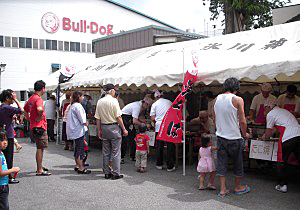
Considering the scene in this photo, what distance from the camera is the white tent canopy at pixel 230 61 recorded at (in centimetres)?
578

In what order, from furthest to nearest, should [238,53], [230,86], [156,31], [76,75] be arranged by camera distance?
[156,31] < [76,75] < [238,53] < [230,86]

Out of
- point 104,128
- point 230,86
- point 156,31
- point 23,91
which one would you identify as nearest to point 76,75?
point 156,31

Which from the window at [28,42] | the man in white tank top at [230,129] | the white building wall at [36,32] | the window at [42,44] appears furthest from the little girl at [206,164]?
the window at [42,44]

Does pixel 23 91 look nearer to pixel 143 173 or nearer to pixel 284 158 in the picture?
pixel 143 173

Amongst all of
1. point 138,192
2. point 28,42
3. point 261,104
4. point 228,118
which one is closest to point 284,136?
point 228,118

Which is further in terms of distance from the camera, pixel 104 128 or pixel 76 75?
pixel 76 75

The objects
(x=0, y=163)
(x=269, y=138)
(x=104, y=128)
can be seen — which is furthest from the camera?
(x=104, y=128)

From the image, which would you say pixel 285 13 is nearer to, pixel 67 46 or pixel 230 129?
pixel 230 129

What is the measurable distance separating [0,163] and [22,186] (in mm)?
2529

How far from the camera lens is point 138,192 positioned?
18.5ft

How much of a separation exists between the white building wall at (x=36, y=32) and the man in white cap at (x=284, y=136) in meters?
23.6

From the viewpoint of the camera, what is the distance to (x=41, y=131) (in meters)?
6.64

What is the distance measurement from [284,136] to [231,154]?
949 mm

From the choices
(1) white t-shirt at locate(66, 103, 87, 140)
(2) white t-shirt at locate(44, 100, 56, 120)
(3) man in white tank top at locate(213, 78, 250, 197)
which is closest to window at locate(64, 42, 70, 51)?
(2) white t-shirt at locate(44, 100, 56, 120)
